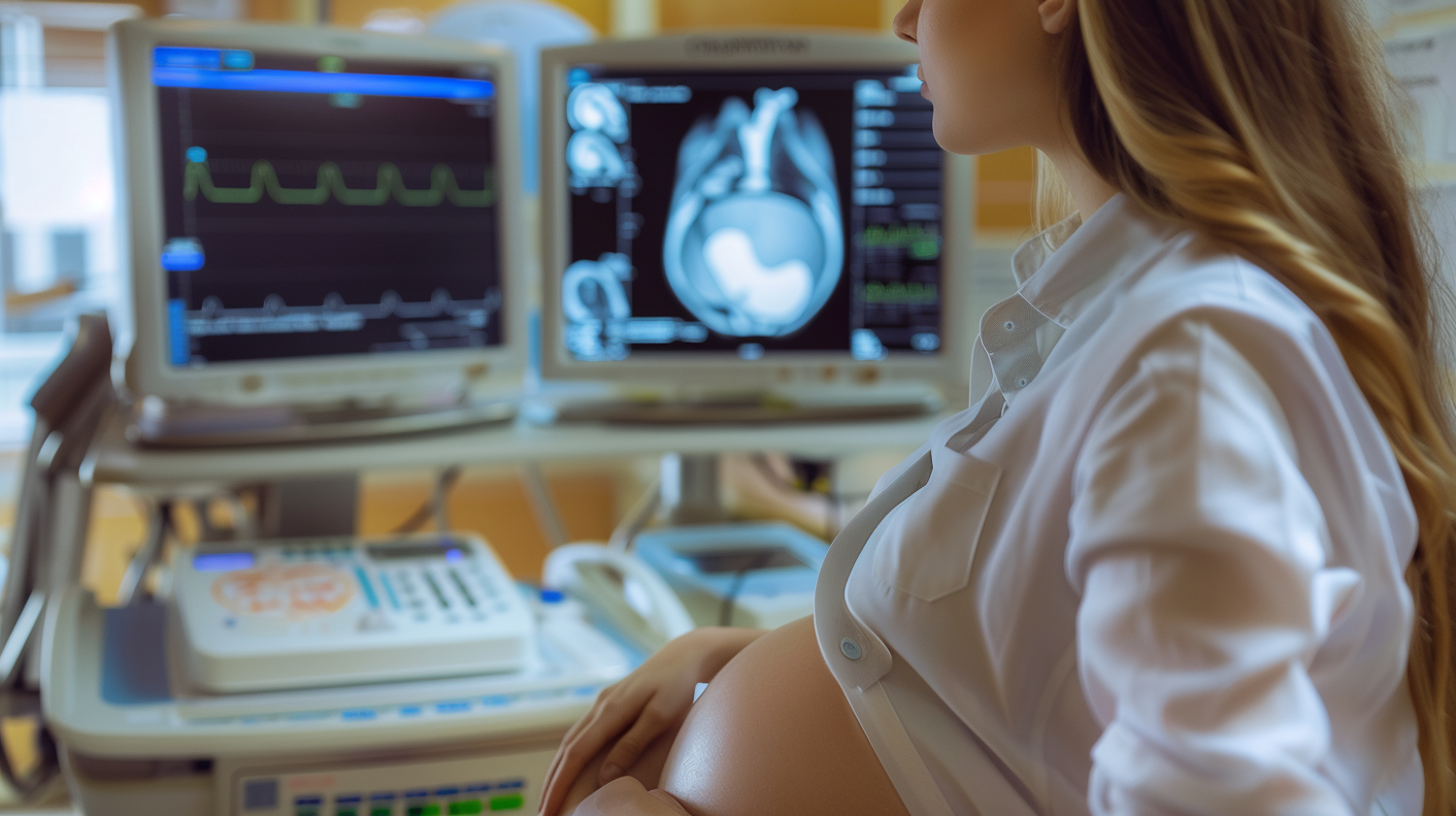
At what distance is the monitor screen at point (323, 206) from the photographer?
1397mm

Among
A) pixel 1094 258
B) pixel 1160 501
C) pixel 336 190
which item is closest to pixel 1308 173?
pixel 1094 258

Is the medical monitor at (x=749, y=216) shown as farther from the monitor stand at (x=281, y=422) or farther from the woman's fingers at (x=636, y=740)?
the woman's fingers at (x=636, y=740)

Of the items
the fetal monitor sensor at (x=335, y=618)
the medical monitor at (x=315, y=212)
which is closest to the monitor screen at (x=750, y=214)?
the medical monitor at (x=315, y=212)

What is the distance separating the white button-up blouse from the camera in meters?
0.50

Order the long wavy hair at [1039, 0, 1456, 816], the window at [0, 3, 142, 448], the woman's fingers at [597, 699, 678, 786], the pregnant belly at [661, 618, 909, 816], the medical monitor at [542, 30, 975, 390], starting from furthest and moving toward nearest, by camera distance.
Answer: the window at [0, 3, 142, 448], the medical monitor at [542, 30, 975, 390], the woman's fingers at [597, 699, 678, 786], the pregnant belly at [661, 618, 909, 816], the long wavy hair at [1039, 0, 1456, 816]

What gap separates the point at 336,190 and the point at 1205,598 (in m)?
1.24

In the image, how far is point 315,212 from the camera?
4.83 feet

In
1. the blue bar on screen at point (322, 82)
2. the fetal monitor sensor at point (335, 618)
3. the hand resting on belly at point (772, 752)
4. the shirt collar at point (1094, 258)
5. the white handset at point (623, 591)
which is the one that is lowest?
the white handset at point (623, 591)

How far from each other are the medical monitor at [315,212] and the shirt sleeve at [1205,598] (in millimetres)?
1162

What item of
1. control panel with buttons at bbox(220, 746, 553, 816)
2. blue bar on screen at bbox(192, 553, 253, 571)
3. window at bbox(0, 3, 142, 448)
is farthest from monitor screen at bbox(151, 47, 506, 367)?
window at bbox(0, 3, 142, 448)

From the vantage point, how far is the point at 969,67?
0.72m

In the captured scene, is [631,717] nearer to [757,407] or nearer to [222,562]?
[222,562]

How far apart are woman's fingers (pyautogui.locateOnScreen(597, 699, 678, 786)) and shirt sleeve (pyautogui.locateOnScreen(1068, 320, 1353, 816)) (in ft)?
1.44

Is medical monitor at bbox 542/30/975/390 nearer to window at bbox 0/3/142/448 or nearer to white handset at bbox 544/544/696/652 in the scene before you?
white handset at bbox 544/544/696/652
